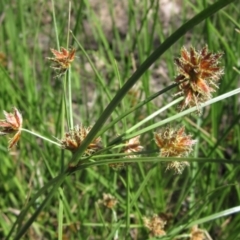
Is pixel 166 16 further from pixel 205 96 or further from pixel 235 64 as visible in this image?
pixel 205 96

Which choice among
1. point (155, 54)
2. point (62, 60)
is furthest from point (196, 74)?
point (62, 60)

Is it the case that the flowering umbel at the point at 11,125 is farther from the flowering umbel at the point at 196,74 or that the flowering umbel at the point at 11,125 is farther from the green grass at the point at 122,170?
the green grass at the point at 122,170

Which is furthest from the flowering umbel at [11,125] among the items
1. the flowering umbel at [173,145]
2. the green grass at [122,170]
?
the green grass at [122,170]

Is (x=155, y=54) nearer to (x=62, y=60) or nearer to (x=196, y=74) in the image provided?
(x=196, y=74)

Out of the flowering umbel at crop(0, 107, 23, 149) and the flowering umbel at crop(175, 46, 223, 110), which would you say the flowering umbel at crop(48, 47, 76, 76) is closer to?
the flowering umbel at crop(0, 107, 23, 149)

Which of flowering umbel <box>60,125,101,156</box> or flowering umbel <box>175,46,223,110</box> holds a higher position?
flowering umbel <box>175,46,223,110</box>

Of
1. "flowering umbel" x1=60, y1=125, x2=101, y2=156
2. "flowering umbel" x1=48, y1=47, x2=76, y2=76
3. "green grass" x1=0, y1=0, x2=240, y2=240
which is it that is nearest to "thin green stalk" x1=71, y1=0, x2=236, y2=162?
"flowering umbel" x1=60, y1=125, x2=101, y2=156

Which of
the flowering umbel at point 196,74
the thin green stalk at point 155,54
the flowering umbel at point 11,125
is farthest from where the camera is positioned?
the flowering umbel at point 11,125

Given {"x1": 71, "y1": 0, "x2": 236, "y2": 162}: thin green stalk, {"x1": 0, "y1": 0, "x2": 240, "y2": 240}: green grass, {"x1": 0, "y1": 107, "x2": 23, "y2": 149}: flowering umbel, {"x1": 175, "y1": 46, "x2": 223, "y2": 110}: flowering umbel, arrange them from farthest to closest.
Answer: {"x1": 0, "y1": 0, "x2": 240, "y2": 240}: green grass
{"x1": 0, "y1": 107, "x2": 23, "y2": 149}: flowering umbel
{"x1": 175, "y1": 46, "x2": 223, "y2": 110}: flowering umbel
{"x1": 71, "y1": 0, "x2": 236, "y2": 162}: thin green stalk

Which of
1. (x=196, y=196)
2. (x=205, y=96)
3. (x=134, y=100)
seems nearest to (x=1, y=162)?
(x=134, y=100)
